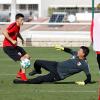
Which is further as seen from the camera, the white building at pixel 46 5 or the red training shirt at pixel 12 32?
the white building at pixel 46 5

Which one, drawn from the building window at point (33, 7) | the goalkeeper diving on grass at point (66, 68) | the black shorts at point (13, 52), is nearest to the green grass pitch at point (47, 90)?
the goalkeeper diving on grass at point (66, 68)

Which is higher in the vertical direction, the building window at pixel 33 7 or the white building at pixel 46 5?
the white building at pixel 46 5

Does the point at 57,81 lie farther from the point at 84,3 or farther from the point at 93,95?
the point at 84,3

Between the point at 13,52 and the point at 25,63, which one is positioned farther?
the point at 13,52

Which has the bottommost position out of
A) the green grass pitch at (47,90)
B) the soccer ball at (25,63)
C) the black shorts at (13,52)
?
the green grass pitch at (47,90)

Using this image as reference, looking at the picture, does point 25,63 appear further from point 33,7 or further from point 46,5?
point 33,7

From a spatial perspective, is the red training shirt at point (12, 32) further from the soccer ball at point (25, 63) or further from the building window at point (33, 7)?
the building window at point (33, 7)

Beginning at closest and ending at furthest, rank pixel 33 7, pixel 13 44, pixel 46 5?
pixel 13 44 → pixel 46 5 → pixel 33 7

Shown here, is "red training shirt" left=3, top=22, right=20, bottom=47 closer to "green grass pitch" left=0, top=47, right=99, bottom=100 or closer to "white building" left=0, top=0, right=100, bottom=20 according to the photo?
"green grass pitch" left=0, top=47, right=99, bottom=100

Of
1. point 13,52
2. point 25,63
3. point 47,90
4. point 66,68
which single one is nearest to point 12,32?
point 13,52

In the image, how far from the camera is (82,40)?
23781mm

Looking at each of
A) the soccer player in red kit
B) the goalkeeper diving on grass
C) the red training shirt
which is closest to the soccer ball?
the soccer player in red kit

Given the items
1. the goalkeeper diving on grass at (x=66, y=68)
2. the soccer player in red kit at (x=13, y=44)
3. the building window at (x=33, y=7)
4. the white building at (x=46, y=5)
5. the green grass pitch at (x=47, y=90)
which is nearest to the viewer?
A: the green grass pitch at (x=47, y=90)

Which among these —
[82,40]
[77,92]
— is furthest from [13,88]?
[82,40]
